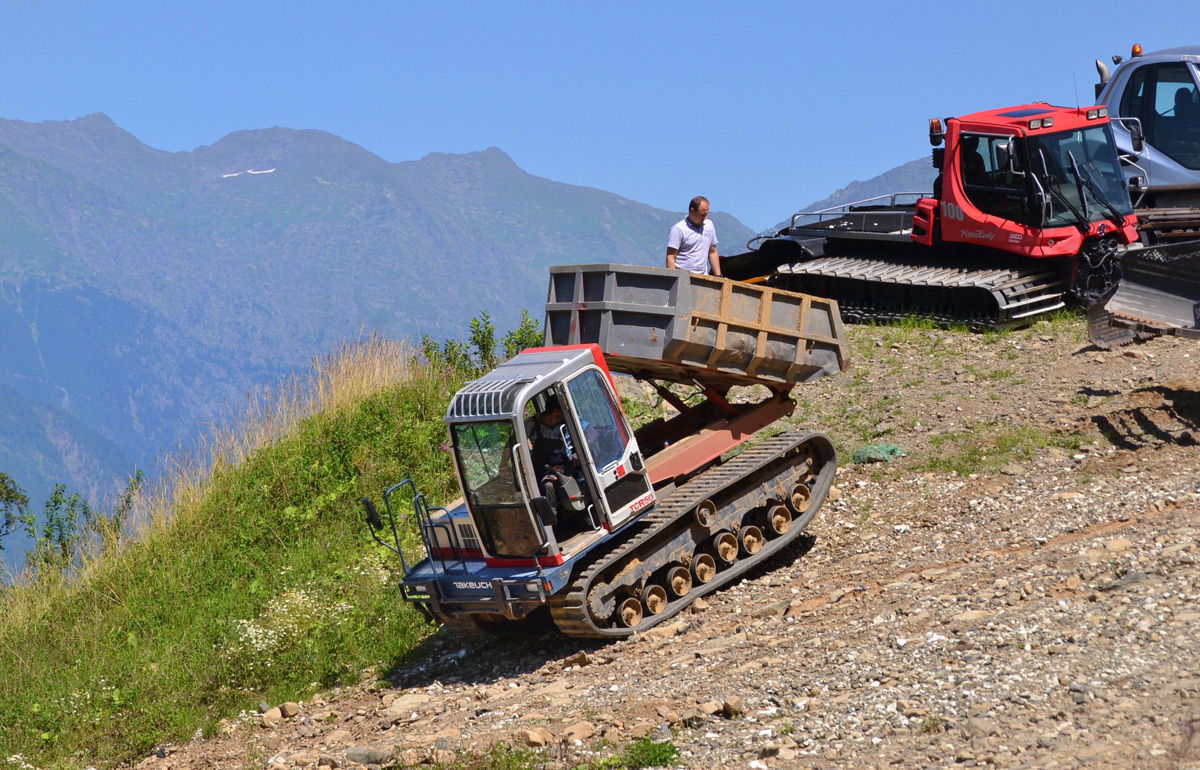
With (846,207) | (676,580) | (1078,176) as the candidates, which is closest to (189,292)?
(846,207)

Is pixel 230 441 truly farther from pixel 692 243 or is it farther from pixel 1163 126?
pixel 1163 126

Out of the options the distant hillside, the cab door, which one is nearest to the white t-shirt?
the cab door

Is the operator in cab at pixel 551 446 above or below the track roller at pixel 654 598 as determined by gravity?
above

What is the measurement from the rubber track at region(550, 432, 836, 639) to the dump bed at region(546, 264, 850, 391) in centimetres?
70

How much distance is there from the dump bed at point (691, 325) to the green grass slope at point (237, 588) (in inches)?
130

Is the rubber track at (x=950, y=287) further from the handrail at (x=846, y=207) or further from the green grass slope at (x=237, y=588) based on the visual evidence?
the green grass slope at (x=237, y=588)

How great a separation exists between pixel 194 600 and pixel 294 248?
188m

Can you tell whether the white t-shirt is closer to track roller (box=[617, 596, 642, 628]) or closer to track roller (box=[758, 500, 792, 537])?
track roller (box=[758, 500, 792, 537])

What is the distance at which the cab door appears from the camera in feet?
29.1

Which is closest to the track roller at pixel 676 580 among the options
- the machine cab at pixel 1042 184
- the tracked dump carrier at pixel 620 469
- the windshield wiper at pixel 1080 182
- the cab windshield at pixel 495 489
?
the tracked dump carrier at pixel 620 469

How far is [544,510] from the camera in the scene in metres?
8.30

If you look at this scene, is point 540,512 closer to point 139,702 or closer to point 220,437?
point 139,702

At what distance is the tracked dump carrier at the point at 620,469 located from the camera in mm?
8648

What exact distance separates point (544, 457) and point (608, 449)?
564 millimetres
